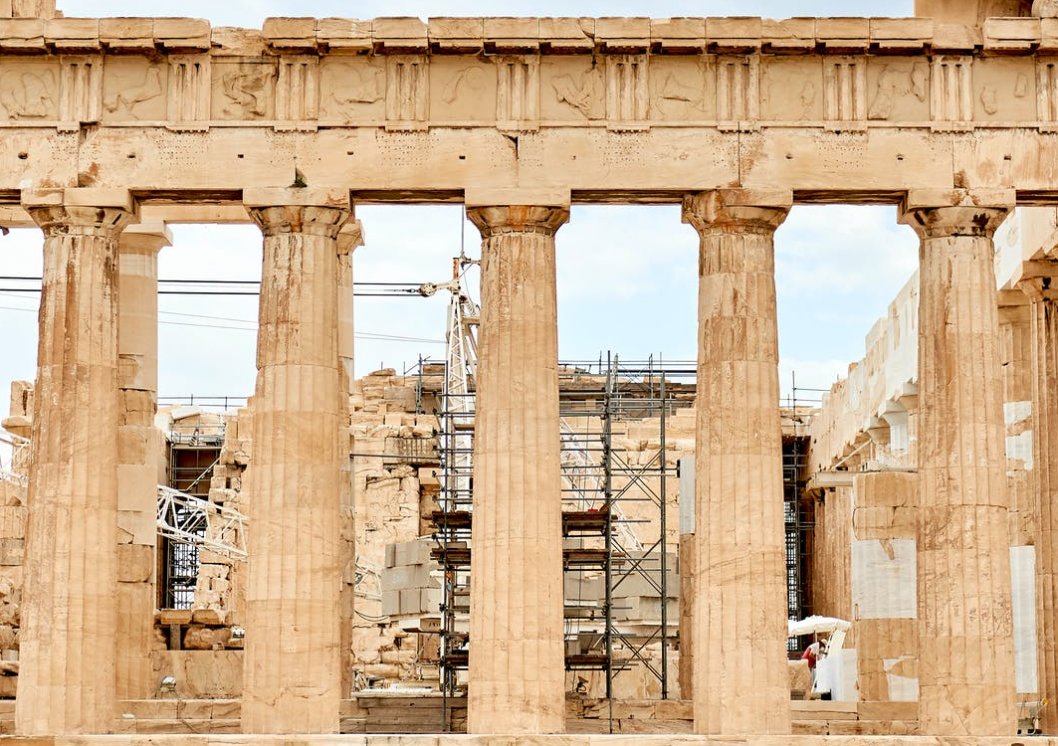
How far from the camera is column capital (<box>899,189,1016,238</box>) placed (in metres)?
37.1

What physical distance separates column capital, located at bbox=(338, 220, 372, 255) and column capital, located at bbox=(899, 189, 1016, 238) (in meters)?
10.3

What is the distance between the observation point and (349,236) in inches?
1629

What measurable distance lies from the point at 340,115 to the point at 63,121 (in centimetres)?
463

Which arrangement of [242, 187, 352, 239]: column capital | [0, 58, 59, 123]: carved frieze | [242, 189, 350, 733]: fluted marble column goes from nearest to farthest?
[242, 189, 350, 733]: fluted marble column < [242, 187, 352, 239]: column capital < [0, 58, 59, 123]: carved frieze

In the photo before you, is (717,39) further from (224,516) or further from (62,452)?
(224,516)

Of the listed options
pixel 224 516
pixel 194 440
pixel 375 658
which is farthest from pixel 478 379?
pixel 194 440

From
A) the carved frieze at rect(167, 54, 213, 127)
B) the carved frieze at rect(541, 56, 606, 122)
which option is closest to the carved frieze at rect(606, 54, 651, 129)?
the carved frieze at rect(541, 56, 606, 122)

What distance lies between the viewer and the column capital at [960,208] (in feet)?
122

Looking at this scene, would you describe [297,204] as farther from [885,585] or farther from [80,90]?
[885,585]

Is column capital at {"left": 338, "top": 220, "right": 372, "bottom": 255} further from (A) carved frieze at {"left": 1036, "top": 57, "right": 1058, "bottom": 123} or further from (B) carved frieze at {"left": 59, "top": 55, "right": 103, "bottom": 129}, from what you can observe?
(A) carved frieze at {"left": 1036, "top": 57, "right": 1058, "bottom": 123}

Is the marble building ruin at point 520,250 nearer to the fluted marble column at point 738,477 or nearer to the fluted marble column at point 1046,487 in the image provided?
the fluted marble column at point 738,477

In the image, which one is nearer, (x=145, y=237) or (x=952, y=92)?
(x=952, y=92)

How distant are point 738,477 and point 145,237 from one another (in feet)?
45.5

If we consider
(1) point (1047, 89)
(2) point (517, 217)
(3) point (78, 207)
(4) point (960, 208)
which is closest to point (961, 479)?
(4) point (960, 208)
